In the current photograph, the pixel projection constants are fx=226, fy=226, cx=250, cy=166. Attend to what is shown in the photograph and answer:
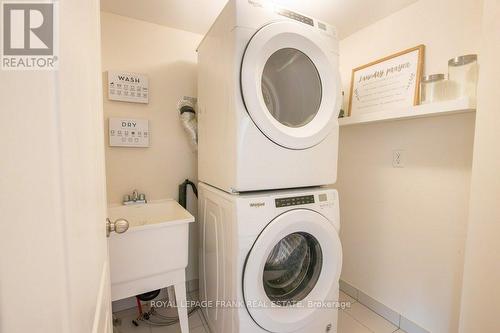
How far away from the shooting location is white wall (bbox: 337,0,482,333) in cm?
122

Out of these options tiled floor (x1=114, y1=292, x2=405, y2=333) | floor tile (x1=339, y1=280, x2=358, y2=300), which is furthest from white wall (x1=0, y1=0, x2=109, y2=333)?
floor tile (x1=339, y1=280, x2=358, y2=300)

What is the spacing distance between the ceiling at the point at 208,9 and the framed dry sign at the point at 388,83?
1.02 feet

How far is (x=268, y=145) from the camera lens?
1.05 metres

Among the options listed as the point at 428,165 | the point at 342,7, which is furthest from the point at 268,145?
the point at 342,7

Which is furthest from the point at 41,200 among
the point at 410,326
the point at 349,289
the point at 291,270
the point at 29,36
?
the point at 349,289

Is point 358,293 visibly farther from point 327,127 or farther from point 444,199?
point 327,127

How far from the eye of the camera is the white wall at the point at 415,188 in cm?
122

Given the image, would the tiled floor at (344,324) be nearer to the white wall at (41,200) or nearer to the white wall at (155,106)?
the white wall at (155,106)

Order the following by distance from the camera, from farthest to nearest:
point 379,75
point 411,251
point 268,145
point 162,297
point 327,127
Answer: point 162,297 < point 379,75 < point 411,251 < point 327,127 < point 268,145

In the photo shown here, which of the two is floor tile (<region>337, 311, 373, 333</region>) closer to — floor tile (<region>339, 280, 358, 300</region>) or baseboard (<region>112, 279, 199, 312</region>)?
floor tile (<region>339, 280, 358, 300</region>)

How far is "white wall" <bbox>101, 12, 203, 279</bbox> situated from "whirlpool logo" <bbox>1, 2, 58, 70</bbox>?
54.4 inches

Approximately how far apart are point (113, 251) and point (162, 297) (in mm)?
872

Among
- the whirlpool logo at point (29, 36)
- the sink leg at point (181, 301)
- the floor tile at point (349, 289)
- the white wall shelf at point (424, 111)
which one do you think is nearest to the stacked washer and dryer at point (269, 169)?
the sink leg at point (181, 301)

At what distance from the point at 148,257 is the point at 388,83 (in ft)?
5.76
